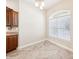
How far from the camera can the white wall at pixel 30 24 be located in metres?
6.51

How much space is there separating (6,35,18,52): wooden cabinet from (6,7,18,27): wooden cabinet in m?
0.73

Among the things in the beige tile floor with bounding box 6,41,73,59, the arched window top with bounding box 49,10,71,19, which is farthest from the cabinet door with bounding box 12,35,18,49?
the arched window top with bounding box 49,10,71,19

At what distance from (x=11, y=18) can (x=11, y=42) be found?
4.45 feet

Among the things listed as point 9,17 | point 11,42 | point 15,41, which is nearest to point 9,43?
point 11,42

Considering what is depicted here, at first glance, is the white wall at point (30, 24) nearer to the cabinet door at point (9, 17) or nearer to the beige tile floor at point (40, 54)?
the cabinet door at point (9, 17)

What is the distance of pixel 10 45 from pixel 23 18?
6.09 feet

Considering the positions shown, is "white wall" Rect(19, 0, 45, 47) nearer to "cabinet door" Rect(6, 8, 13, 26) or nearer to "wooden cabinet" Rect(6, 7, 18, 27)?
"wooden cabinet" Rect(6, 7, 18, 27)

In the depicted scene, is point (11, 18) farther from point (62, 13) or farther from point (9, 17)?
point (62, 13)

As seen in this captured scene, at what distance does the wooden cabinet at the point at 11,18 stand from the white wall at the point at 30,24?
295 millimetres

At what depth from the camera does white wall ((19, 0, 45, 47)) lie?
6.51 meters

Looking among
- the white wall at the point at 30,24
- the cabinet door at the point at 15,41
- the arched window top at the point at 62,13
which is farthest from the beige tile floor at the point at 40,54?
the arched window top at the point at 62,13
